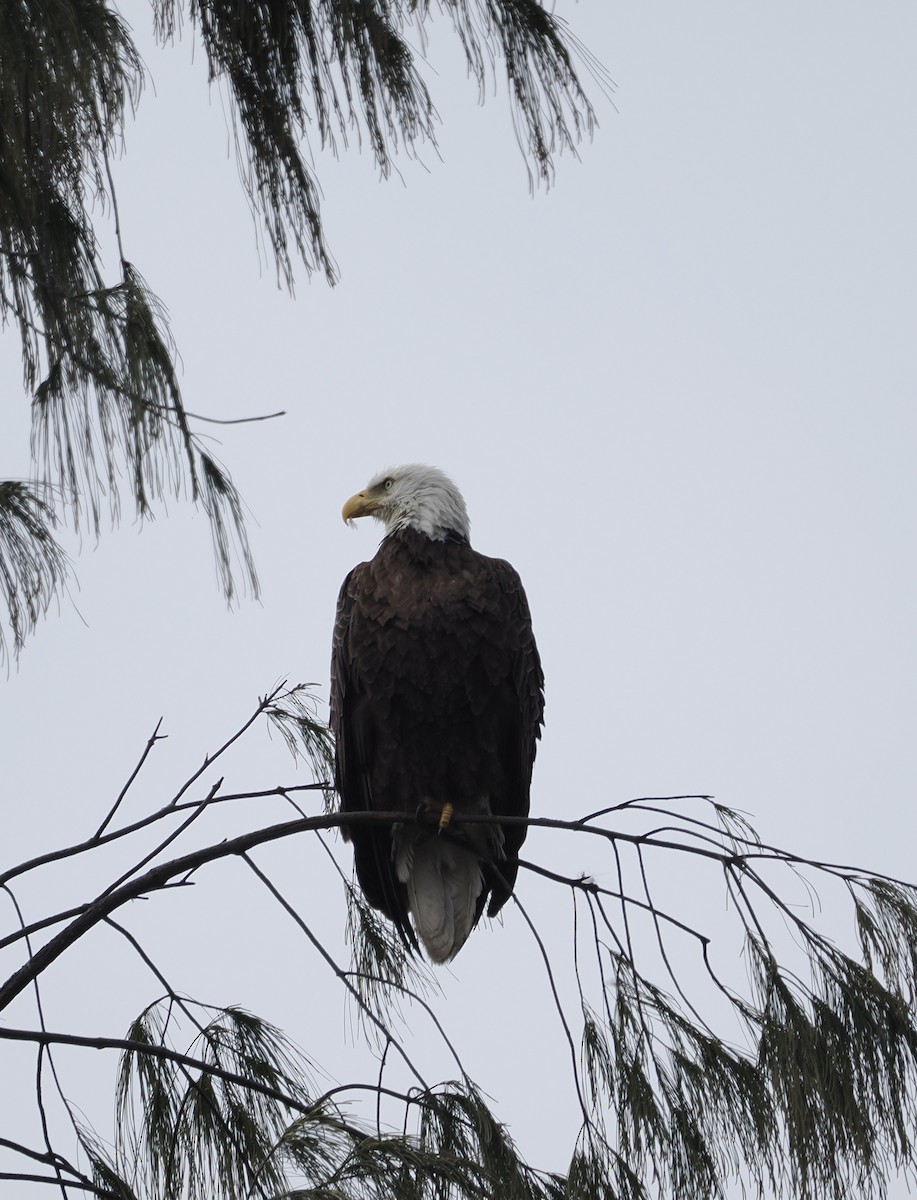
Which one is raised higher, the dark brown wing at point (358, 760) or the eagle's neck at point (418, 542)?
the eagle's neck at point (418, 542)

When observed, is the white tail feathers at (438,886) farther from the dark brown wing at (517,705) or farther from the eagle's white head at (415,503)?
the eagle's white head at (415,503)

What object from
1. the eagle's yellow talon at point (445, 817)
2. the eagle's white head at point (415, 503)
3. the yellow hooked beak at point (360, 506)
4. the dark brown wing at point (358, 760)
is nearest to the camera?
the eagle's yellow talon at point (445, 817)

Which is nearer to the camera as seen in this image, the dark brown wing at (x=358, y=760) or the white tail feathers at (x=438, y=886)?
the dark brown wing at (x=358, y=760)

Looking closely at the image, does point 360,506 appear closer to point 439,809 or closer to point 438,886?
point 439,809

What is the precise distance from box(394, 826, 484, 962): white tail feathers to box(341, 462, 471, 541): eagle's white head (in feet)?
2.89

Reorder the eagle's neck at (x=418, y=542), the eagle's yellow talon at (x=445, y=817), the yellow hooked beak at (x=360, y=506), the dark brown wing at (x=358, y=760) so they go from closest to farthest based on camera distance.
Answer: the eagle's yellow talon at (x=445, y=817) → the dark brown wing at (x=358, y=760) → the eagle's neck at (x=418, y=542) → the yellow hooked beak at (x=360, y=506)

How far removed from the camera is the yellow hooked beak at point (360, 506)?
4.29 metres

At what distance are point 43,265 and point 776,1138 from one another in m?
1.91

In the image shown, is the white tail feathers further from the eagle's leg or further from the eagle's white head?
the eagle's white head

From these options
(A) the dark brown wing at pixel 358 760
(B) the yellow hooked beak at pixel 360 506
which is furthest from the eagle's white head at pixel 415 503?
(A) the dark brown wing at pixel 358 760

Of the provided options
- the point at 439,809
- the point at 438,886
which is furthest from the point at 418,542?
the point at 438,886

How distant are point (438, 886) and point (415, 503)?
3.72 feet

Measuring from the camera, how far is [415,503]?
3945 millimetres

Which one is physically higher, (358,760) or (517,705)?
(517,705)
